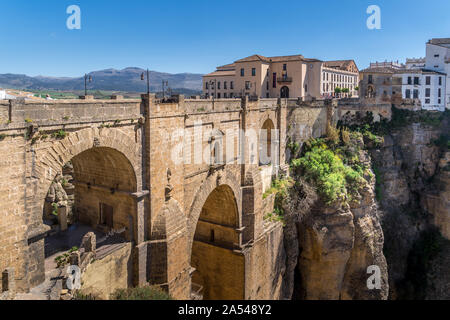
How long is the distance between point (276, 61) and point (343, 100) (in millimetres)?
11734

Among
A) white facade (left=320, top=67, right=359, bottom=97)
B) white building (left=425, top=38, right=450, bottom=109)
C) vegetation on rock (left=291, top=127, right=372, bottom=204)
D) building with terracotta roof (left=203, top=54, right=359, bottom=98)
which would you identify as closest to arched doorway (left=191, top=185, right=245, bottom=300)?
vegetation on rock (left=291, top=127, right=372, bottom=204)

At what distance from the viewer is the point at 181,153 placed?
52.8 feet

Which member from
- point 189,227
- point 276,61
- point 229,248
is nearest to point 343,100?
point 276,61

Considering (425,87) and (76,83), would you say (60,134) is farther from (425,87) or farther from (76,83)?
(76,83)

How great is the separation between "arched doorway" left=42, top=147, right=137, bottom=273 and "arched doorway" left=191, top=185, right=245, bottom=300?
7.44 meters

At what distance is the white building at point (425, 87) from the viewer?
4094 centimetres

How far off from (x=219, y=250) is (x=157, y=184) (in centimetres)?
877

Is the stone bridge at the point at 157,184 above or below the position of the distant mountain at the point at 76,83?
below

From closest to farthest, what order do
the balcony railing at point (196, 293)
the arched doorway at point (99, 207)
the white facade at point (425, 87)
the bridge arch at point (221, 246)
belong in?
the arched doorway at point (99, 207), the balcony railing at point (196, 293), the bridge arch at point (221, 246), the white facade at point (425, 87)

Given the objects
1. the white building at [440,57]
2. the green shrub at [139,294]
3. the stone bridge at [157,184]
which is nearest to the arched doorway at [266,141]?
the stone bridge at [157,184]

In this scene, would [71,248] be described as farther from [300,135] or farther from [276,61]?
[276,61]

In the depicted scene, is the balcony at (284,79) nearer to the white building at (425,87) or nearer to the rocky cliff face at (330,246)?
the white building at (425,87)

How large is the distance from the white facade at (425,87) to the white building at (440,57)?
0.73 metres

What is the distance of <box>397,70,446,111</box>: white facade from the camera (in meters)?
40.9
